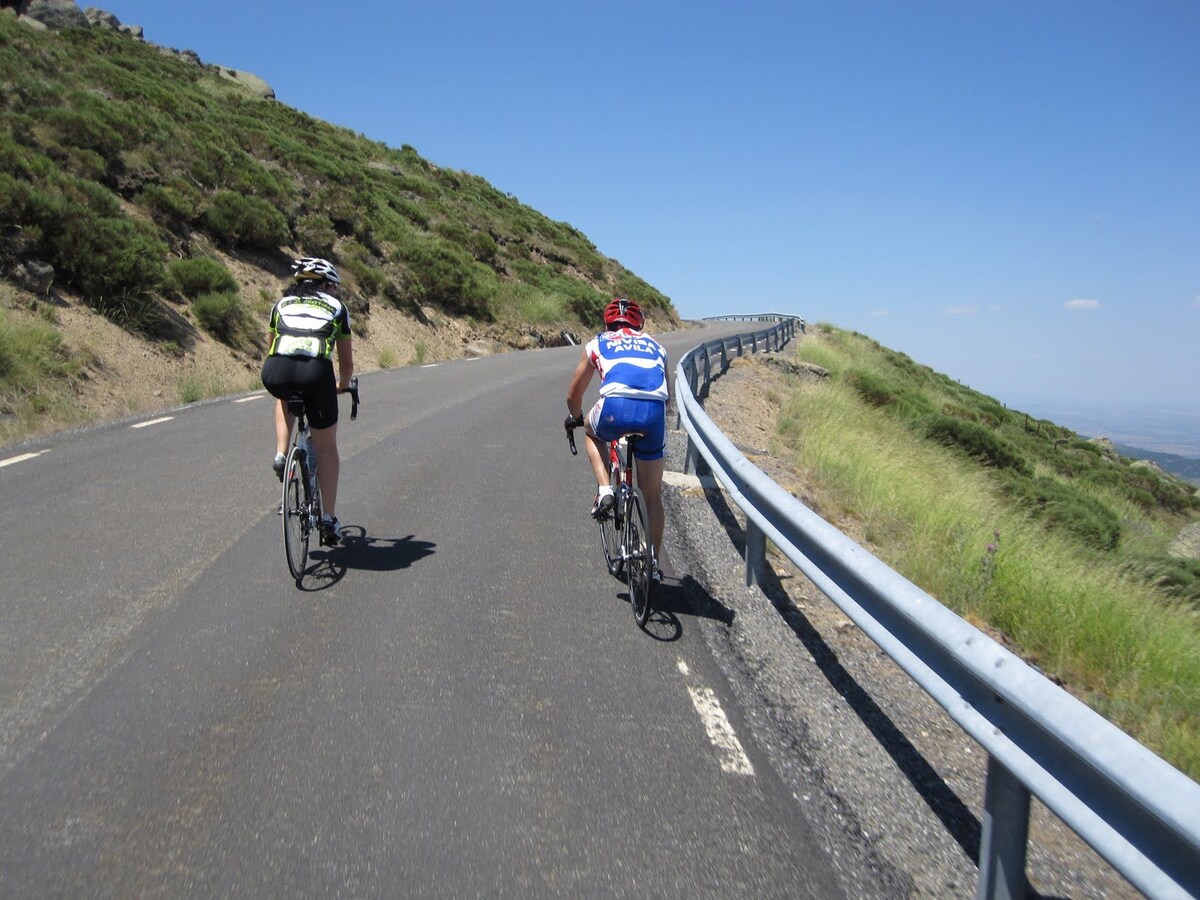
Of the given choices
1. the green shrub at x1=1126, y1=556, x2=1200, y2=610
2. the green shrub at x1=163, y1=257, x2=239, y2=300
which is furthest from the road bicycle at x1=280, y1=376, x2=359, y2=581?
the green shrub at x1=163, y1=257, x2=239, y2=300

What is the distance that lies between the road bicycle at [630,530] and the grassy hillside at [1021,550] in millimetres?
2608

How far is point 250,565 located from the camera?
6102 mm

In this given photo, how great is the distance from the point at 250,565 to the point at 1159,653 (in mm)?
6042

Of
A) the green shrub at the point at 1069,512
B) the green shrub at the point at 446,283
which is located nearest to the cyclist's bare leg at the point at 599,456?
the green shrub at the point at 1069,512

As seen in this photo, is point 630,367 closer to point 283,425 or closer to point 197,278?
point 283,425

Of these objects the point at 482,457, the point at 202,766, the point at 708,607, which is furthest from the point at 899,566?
the point at 202,766

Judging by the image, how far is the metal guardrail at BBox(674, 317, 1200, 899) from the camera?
1.93 metres

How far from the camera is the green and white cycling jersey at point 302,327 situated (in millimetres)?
5695

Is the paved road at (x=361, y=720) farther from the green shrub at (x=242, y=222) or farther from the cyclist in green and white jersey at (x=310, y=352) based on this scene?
the green shrub at (x=242, y=222)

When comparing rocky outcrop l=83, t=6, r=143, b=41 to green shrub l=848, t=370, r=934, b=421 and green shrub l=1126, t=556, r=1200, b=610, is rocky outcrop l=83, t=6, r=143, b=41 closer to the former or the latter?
green shrub l=848, t=370, r=934, b=421

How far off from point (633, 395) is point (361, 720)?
97.0 inches

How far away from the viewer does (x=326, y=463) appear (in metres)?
6.24

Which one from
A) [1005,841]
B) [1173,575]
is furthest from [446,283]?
[1005,841]

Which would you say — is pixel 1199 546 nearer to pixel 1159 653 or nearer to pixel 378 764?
pixel 1159 653
